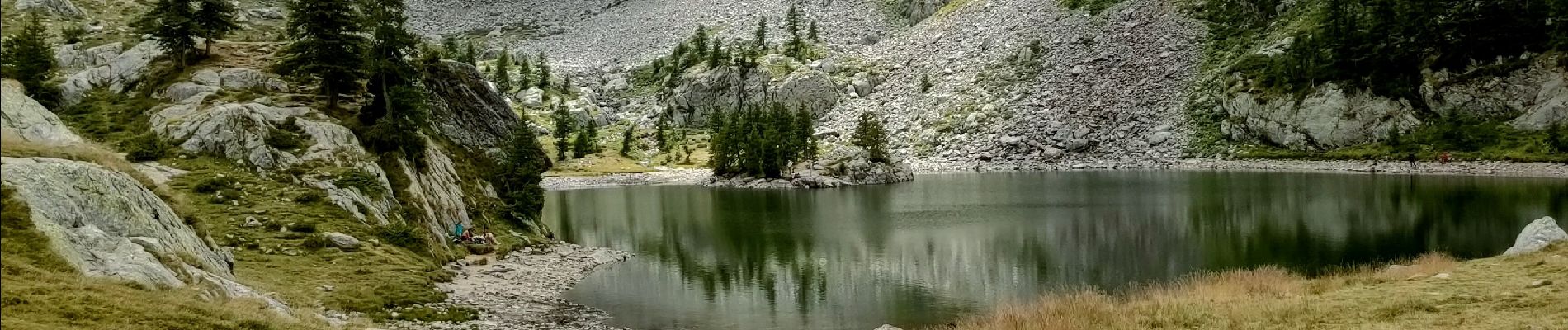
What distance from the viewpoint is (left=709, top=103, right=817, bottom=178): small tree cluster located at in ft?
377

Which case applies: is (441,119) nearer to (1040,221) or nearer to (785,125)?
(1040,221)

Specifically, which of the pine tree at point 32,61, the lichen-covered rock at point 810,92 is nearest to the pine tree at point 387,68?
the pine tree at point 32,61

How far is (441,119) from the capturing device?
58.3 metres

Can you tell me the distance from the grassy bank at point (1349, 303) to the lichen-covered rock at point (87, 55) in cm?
5041

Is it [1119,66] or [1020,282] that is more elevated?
[1119,66]

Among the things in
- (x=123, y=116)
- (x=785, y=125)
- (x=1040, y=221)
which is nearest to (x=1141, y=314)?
(x=1040, y=221)

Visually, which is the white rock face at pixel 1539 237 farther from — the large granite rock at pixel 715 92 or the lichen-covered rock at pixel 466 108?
the large granite rock at pixel 715 92

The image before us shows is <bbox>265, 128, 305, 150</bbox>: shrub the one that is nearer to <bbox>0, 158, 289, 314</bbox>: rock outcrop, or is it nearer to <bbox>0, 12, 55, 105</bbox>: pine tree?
<bbox>0, 12, 55, 105</bbox>: pine tree

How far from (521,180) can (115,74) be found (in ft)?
75.9

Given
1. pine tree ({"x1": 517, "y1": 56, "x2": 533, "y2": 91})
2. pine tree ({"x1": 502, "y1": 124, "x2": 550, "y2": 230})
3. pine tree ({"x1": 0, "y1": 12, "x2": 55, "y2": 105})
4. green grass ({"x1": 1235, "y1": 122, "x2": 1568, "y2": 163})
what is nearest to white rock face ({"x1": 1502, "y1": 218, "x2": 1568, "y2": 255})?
pine tree ({"x1": 502, "y1": 124, "x2": 550, "y2": 230})

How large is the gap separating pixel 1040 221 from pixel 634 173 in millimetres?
88677

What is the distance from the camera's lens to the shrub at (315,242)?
33.0 meters

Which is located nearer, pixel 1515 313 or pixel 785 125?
pixel 1515 313

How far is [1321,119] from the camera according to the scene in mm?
105875
